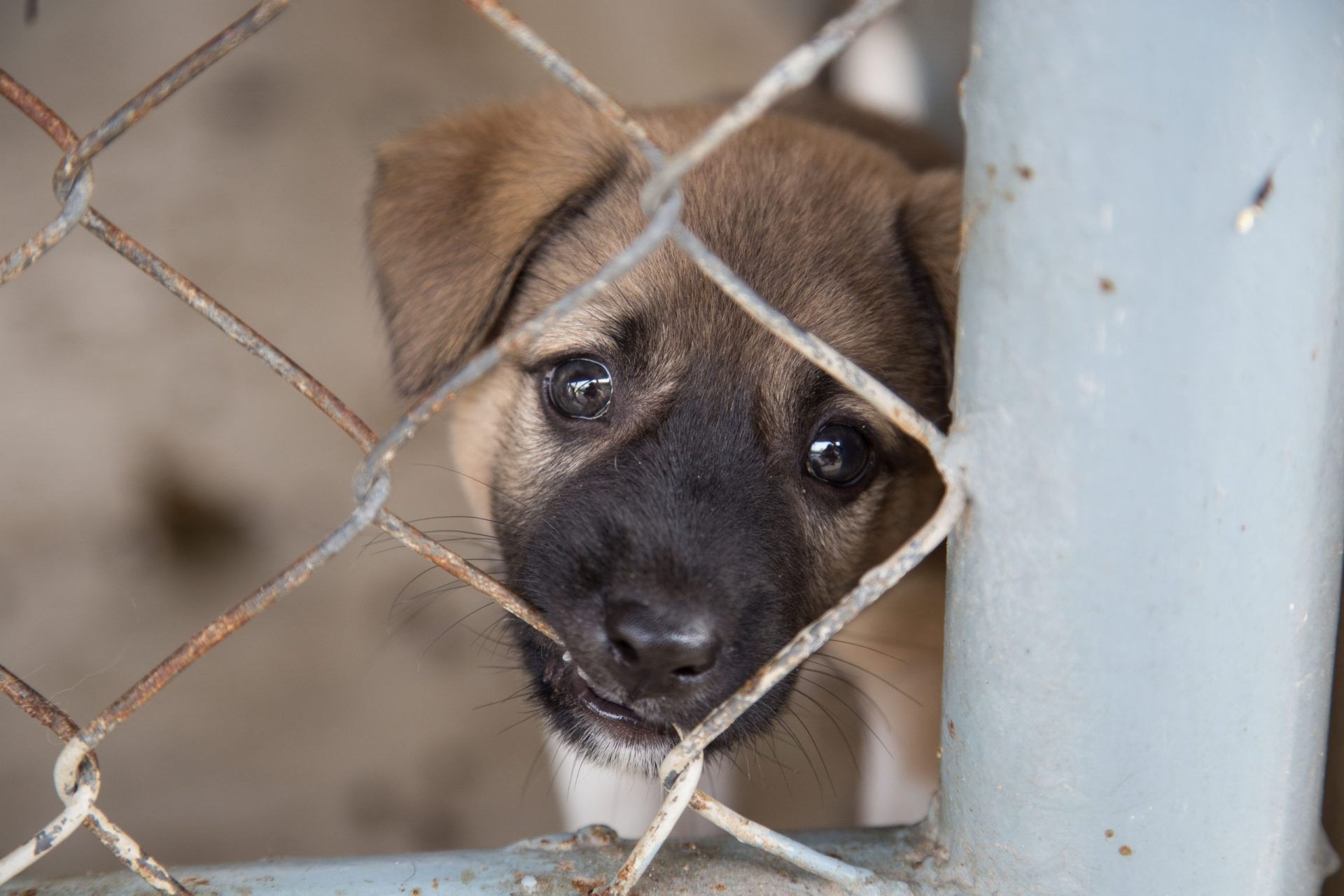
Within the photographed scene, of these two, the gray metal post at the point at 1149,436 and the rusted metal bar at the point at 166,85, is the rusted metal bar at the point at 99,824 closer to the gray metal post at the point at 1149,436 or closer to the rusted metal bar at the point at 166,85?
the rusted metal bar at the point at 166,85

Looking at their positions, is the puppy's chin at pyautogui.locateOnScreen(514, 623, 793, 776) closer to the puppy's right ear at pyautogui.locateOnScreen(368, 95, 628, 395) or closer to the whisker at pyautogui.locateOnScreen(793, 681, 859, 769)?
the whisker at pyautogui.locateOnScreen(793, 681, 859, 769)

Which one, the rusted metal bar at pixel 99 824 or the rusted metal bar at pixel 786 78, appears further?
the rusted metal bar at pixel 99 824

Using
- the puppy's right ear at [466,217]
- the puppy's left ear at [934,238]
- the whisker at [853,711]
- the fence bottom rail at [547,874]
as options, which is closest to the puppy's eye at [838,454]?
the puppy's left ear at [934,238]

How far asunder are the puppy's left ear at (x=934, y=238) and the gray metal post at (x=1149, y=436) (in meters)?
0.94

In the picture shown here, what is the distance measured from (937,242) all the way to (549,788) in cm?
192

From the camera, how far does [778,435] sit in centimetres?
168

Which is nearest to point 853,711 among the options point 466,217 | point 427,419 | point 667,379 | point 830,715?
point 830,715

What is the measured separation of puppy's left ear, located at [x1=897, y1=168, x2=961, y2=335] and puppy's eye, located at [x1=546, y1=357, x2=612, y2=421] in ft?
1.91

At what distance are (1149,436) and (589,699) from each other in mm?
1022

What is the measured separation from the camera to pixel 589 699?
5.41 feet

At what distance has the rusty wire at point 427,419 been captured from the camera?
0.90 m

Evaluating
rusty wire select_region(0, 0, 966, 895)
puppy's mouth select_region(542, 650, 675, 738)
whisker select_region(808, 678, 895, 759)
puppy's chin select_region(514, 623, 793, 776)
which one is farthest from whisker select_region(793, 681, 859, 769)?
rusty wire select_region(0, 0, 966, 895)

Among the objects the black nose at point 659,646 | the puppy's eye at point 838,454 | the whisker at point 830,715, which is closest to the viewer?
the black nose at point 659,646

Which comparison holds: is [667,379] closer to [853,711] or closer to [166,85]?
[166,85]
